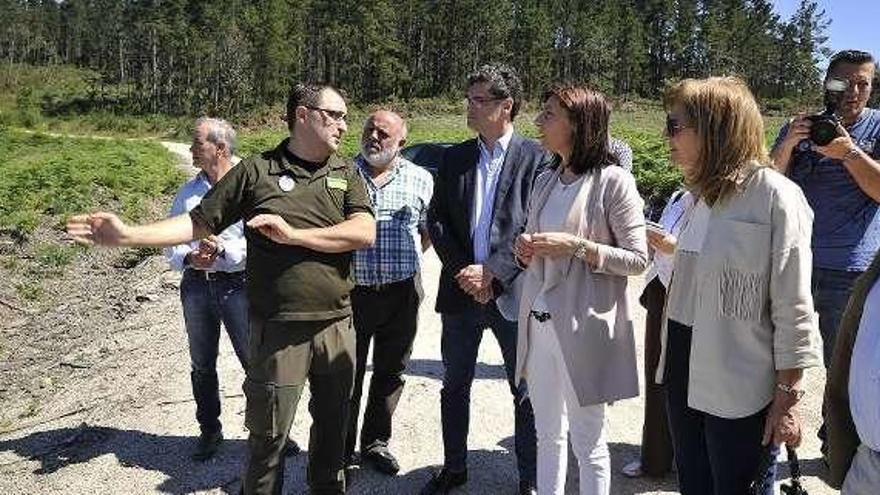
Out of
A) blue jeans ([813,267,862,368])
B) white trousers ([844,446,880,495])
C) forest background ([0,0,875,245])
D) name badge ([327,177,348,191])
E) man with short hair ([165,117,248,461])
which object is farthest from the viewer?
forest background ([0,0,875,245])

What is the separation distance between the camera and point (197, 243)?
4301mm

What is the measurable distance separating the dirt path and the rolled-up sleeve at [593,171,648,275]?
1.54 metres

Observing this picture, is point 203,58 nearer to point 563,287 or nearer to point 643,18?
point 643,18

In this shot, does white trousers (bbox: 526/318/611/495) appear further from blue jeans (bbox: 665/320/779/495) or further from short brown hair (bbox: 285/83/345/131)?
short brown hair (bbox: 285/83/345/131)

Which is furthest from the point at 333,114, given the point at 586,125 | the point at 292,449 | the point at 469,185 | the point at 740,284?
the point at 292,449

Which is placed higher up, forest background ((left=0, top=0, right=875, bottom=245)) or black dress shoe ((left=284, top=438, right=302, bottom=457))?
forest background ((left=0, top=0, right=875, bottom=245))

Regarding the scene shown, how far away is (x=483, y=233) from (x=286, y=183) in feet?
3.37

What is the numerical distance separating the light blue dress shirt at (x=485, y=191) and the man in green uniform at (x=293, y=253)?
61cm

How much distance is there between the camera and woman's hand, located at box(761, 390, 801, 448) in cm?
227

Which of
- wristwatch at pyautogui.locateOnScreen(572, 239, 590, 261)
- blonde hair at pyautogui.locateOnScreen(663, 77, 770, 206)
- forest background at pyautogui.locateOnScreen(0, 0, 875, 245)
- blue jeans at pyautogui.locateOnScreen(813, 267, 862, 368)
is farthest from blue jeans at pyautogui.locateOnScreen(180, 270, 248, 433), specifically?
forest background at pyautogui.locateOnScreen(0, 0, 875, 245)

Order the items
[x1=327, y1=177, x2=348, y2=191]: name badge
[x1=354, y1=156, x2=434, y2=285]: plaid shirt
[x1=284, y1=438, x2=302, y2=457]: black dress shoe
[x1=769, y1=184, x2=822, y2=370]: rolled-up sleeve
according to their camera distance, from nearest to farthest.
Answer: [x1=769, y1=184, x2=822, y2=370]: rolled-up sleeve < [x1=327, y1=177, x2=348, y2=191]: name badge < [x1=354, y1=156, x2=434, y2=285]: plaid shirt < [x1=284, y1=438, x2=302, y2=457]: black dress shoe

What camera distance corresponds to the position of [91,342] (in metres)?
8.16

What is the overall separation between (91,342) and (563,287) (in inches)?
264

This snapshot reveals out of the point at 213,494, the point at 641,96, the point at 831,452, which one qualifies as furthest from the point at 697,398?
the point at 641,96
